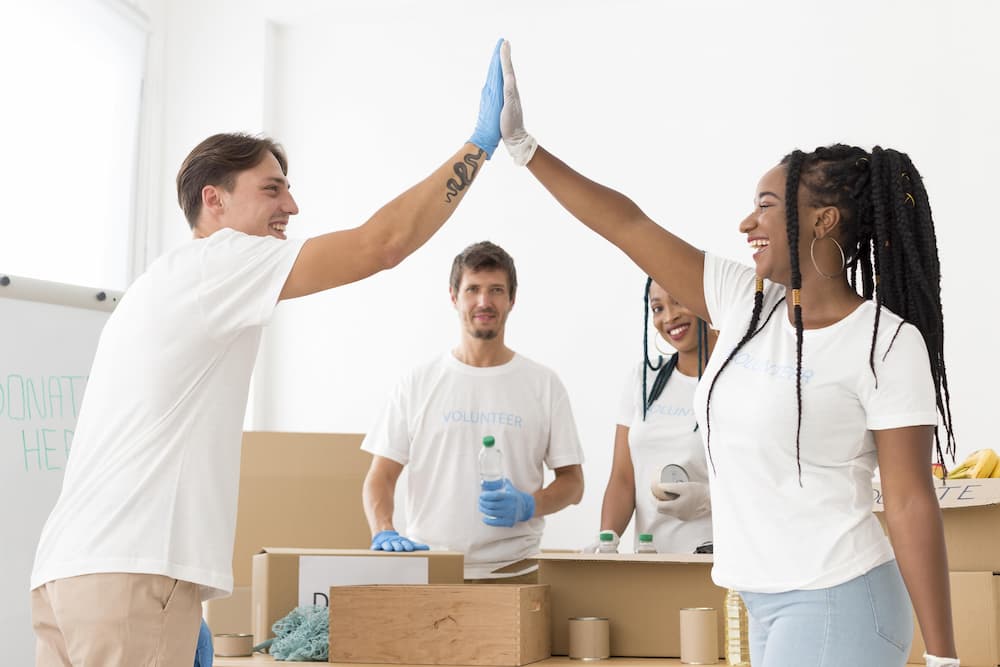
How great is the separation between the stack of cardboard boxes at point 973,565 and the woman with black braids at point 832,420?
1.47ft

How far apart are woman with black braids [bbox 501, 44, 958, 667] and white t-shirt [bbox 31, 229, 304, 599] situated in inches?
26.6

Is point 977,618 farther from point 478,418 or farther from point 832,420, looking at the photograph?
point 478,418

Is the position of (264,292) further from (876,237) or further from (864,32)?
(864,32)

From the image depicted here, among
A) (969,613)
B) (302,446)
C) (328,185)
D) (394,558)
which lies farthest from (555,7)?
(969,613)

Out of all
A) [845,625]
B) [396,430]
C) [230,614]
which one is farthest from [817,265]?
[230,614]

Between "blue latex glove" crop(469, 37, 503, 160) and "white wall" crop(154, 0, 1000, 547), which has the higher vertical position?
"white wall" crop(154, 0, 1000, 547)

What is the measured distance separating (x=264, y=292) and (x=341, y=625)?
0.70 meters

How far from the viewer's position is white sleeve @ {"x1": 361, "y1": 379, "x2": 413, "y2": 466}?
2754 mm

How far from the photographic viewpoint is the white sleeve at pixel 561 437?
277 centimetres

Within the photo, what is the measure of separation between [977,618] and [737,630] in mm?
413

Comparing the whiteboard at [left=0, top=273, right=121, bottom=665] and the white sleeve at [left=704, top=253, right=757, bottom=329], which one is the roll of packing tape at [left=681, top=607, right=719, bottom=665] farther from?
the whiteboard at [left=0, top=273, right=121, bottom=665]

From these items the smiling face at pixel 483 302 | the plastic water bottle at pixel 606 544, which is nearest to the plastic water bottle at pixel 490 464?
the smiling face at pixel 483 302

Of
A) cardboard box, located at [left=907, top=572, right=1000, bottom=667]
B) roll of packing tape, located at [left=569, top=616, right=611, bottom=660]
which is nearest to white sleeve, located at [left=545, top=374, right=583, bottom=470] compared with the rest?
roll of packing tape, located at [left=569, top=616, right=611, bottom=660]

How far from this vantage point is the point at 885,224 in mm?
1376
